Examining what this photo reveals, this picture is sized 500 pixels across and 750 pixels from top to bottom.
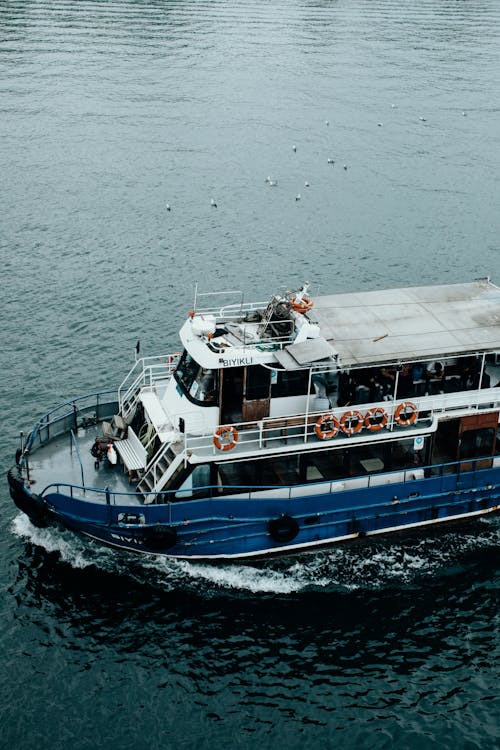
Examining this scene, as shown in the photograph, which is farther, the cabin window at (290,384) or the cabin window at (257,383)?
the cabin window at (290,384)

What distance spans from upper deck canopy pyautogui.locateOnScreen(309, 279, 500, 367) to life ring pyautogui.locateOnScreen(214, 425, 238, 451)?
468 centimetres

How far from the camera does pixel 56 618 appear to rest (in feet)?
96.6

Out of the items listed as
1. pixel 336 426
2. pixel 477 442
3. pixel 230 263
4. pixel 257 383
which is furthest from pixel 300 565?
pixel 230 263

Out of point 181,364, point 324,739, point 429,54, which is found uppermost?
point 429,54

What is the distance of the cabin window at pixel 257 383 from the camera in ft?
98.1

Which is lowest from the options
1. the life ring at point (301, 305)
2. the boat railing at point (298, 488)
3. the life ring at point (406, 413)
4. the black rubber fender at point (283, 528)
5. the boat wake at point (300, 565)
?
the boat wake at point (300, 565)

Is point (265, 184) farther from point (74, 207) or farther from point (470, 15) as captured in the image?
point (470, 15)

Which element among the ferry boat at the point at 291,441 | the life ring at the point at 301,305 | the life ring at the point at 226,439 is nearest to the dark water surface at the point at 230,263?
the ferry boat at the point at 291,441

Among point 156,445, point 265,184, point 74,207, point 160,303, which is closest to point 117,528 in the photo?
point 156,445

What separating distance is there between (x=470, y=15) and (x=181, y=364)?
4830 inches

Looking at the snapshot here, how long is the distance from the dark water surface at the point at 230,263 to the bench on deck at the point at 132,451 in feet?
12.1

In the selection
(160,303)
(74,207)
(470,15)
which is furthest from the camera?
(470,15)

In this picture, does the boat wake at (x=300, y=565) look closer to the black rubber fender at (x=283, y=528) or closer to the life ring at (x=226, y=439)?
the black rubber fender at (x=283, y=528)

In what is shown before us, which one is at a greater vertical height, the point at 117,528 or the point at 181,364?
the point at 181,364
